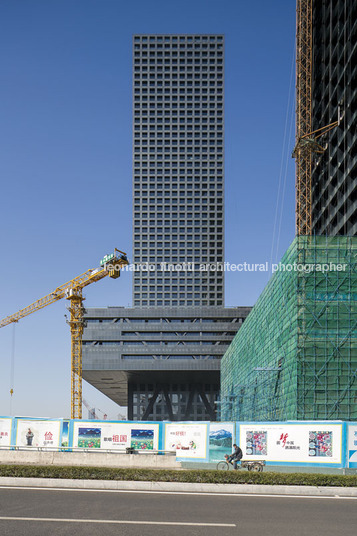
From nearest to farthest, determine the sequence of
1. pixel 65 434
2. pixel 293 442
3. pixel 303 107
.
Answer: pixel 293 442, pixel 65 434, pixel 303 107

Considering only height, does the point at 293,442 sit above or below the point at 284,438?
below

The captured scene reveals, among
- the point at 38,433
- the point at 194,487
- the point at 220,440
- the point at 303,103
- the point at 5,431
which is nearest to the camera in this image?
the point at 194,487

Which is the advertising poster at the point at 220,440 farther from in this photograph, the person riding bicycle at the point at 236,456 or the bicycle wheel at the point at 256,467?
the bicycle wheel at the point at 256,467

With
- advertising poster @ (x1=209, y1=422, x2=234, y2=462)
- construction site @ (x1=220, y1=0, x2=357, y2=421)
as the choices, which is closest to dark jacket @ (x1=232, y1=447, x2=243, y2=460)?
advertising poster @ (x1=209, y1=422, x2=234, y2=462)

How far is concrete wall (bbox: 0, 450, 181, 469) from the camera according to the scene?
95.4 feet

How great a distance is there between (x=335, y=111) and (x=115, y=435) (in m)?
64.6

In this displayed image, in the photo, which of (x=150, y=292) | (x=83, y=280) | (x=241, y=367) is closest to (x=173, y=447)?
(x=241, y=367)

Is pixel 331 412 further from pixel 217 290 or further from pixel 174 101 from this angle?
pixel 174 101

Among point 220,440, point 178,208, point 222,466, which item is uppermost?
point 178,208

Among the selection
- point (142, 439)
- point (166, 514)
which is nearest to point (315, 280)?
point (142, 439)

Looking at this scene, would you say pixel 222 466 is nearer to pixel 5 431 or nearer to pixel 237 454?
pixel 237 454

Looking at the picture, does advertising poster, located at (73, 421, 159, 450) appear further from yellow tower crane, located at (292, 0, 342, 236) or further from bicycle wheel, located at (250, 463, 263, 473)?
yellow tower crane, located at (292, 0, 342, 236)

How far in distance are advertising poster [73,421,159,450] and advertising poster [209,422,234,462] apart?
3.30 metres

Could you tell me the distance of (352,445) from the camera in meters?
25.6
